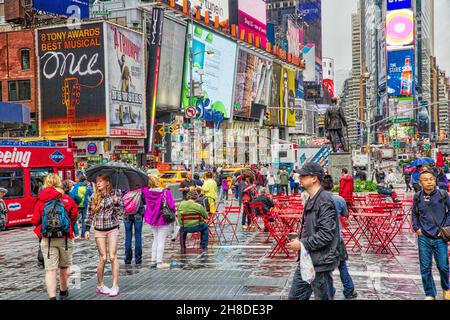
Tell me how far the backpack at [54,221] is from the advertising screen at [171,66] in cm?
5016

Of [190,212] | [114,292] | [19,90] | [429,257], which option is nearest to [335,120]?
[190,212]

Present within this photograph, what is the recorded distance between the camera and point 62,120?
5184 centimetres

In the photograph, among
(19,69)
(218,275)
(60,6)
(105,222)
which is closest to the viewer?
(105,222)

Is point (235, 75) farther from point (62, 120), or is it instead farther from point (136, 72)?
point (62, 120)

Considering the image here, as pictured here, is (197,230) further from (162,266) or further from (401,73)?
(401,73)

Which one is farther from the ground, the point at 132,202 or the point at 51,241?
the point at 132,202

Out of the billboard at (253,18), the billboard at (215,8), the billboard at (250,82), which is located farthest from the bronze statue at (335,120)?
the billboard at (253,18)

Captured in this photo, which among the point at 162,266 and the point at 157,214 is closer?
the point at 157,214

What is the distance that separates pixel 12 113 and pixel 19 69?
24.6 metres

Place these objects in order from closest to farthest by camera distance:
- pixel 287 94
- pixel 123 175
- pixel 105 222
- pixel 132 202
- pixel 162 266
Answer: pixel 105 222 < pixel 123 175 < pixel 132 202 < pixel 162 266 < pixel 287 94

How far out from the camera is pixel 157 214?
35.3ft

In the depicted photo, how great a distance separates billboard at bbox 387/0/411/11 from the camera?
143750 mm

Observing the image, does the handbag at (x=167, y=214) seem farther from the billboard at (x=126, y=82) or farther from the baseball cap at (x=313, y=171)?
the billboard at (x=126, y=82)

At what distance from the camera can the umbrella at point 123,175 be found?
10172mm
